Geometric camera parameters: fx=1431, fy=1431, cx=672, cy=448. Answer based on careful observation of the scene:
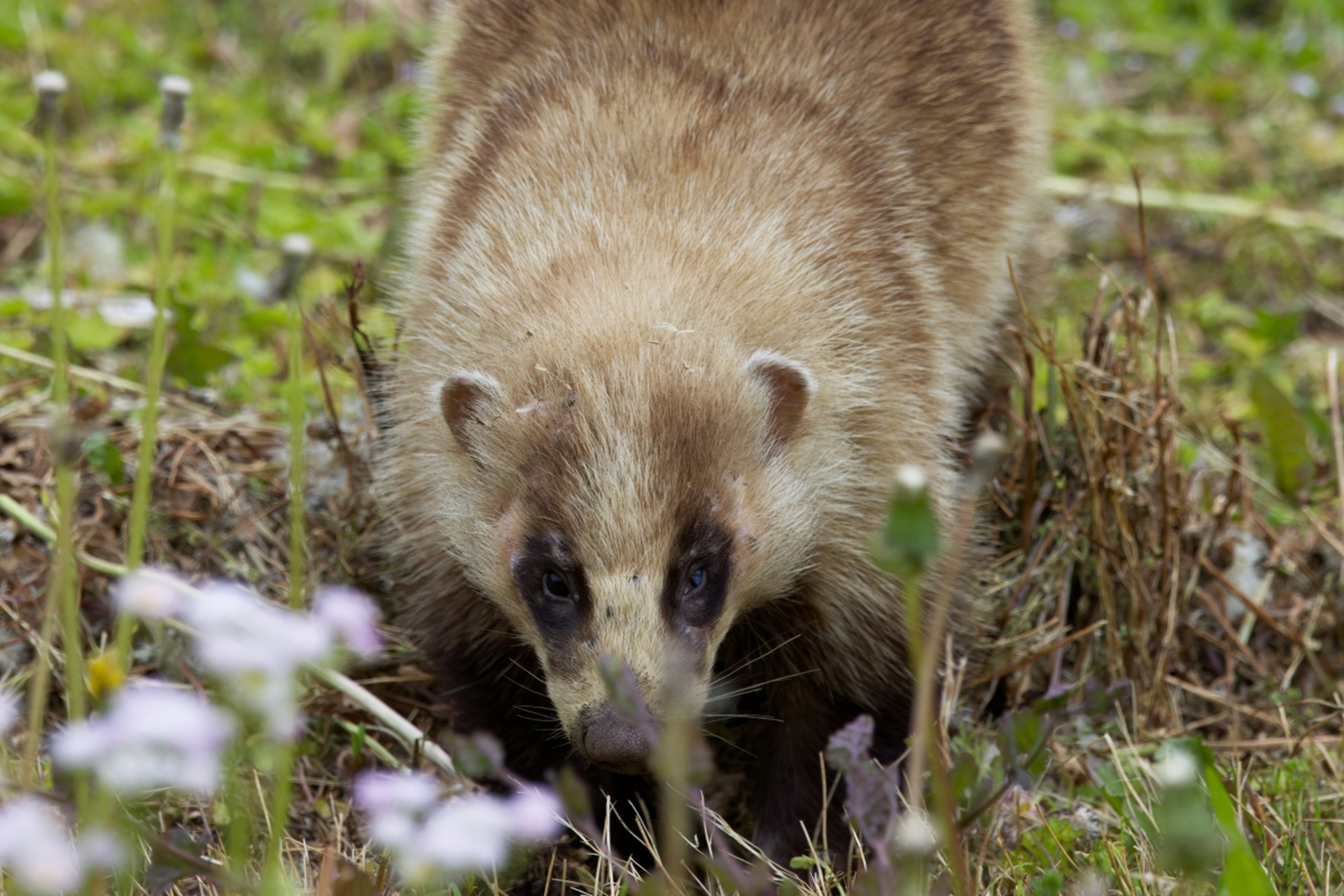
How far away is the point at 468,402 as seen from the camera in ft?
9.99

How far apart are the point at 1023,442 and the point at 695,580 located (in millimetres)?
1536

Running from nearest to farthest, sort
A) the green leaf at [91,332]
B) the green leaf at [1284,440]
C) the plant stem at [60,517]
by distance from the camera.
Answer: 1. the plant stem at [60,517]
2. the green leaf at [1284,440]
3. the green leaf at [91,332]

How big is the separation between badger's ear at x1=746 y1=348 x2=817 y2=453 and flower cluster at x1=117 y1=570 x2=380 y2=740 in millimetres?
1430

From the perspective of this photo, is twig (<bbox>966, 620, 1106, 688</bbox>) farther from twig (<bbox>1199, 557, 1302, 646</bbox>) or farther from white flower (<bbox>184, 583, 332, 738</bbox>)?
white flower (<bbox>184, 583, 332, 738</bbox>)

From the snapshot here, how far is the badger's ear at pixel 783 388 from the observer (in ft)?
9.70

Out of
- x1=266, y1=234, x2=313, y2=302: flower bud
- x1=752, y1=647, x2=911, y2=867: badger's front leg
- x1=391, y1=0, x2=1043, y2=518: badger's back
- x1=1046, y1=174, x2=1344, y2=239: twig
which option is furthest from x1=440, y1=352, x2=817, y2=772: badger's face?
x1=1046, y1=174, x2=1344, y2=239: twig

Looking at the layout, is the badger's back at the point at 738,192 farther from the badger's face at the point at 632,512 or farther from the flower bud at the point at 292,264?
the flower bud at the point at 292,264

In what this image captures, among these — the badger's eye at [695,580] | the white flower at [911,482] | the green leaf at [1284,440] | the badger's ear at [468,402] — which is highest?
the white flower at [911,482]

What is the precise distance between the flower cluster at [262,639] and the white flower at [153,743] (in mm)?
55

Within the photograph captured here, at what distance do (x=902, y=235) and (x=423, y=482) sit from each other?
1.34 meters

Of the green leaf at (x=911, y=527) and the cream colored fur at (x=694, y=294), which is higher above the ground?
the green leaf at (x=911, y=527)

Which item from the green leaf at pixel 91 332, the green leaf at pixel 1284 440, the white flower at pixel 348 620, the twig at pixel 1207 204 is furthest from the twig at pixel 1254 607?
the green leaf at pixel 91 332

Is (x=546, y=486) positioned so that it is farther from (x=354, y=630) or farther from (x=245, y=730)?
(x=354, y=630)

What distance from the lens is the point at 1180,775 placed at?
1.57m
